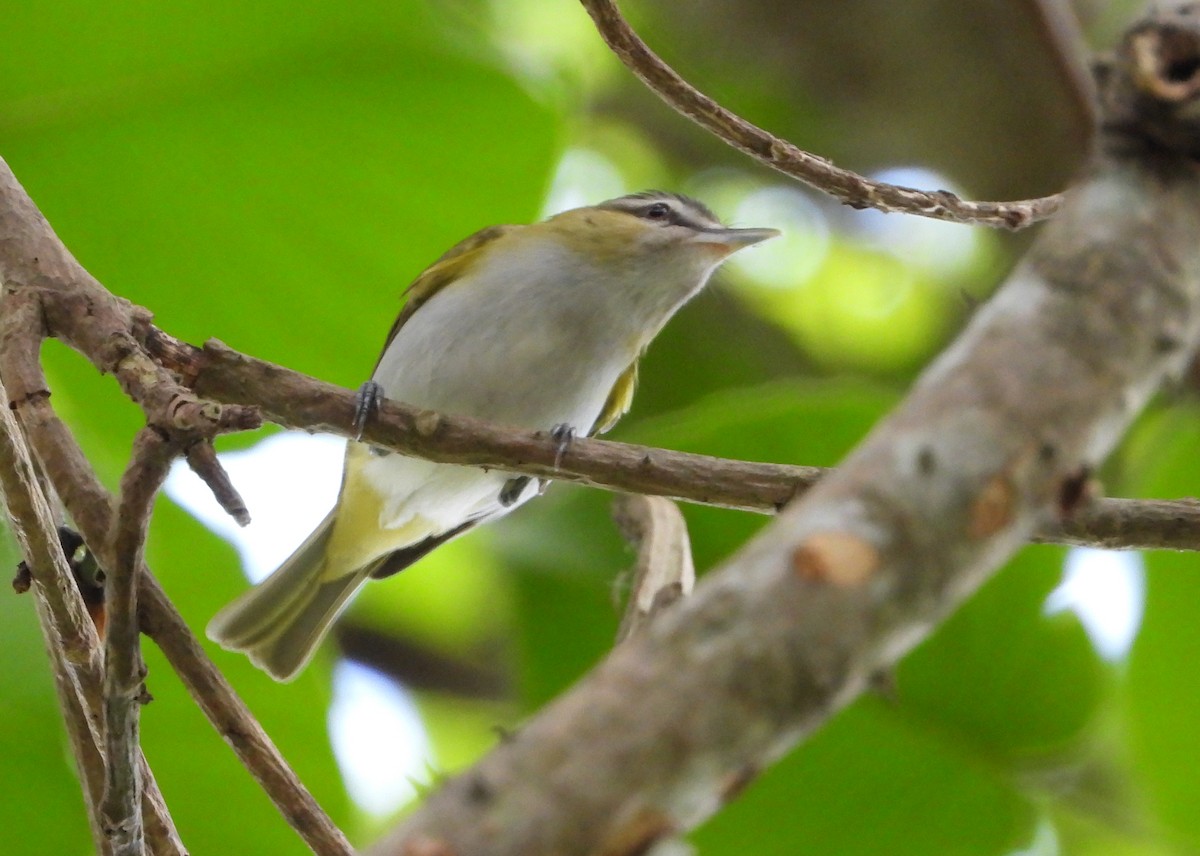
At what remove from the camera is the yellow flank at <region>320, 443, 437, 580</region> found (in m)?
3.22

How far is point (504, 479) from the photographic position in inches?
123

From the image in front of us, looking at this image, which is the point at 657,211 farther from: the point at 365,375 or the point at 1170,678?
the point at 1170,678

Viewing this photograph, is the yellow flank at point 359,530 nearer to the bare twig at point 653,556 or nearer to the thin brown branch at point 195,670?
the bare twig at point 653,556

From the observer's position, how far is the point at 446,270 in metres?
3.18

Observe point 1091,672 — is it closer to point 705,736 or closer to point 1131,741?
point 1131,741

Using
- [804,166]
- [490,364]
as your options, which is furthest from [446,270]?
[804,166]

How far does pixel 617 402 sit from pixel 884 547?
254cm

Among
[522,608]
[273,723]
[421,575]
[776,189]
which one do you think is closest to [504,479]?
[522,608]

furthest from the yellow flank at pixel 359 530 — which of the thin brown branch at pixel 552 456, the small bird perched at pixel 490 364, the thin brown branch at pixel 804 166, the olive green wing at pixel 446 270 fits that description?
the thin brown branch at pixel 804 166

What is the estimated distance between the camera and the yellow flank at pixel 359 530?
127 inches

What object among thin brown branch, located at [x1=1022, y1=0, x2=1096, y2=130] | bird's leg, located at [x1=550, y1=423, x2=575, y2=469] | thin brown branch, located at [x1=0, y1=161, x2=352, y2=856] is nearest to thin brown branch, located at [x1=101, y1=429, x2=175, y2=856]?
thin brown branch, located at [x1=0, y1=161, x2=352, y2=856]

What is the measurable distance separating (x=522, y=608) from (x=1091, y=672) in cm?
124

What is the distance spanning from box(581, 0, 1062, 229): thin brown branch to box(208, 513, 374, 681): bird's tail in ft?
5.11

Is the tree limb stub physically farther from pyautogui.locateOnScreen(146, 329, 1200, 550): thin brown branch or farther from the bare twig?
the bare twig
